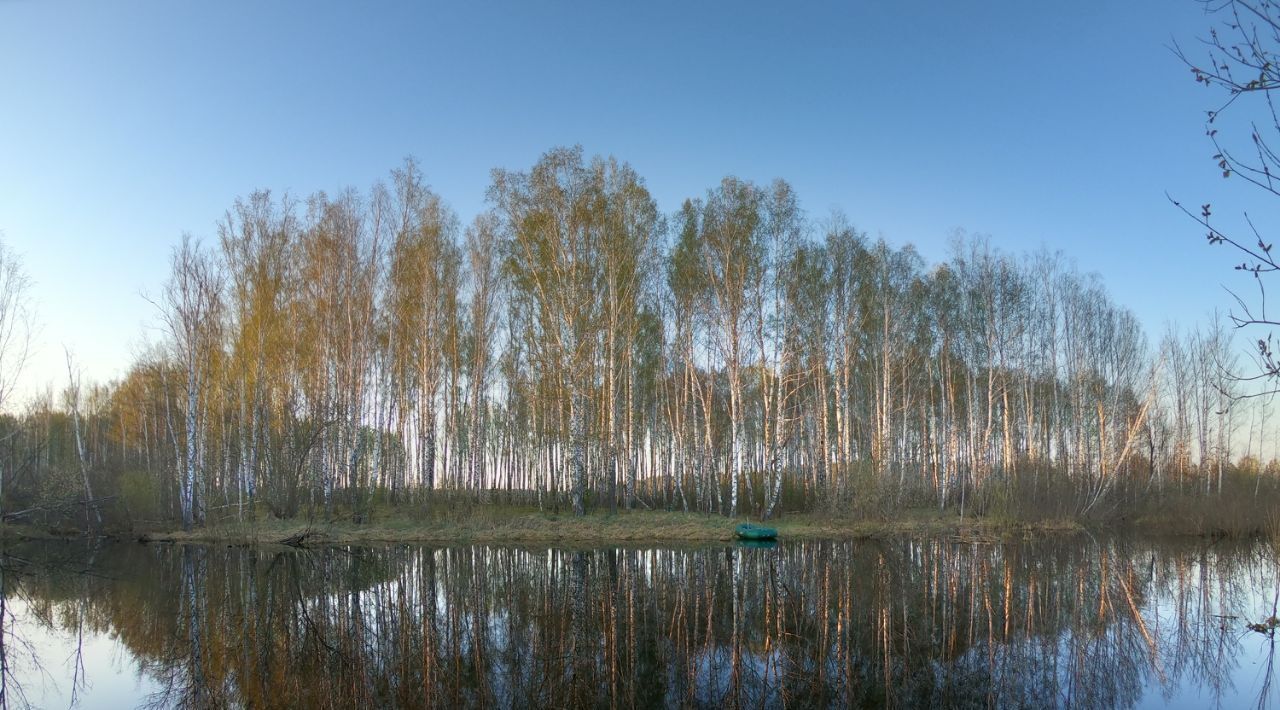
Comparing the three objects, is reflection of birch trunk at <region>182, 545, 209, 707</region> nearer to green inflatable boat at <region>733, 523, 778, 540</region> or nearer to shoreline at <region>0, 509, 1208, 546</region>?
shoreline at <region>0, 509, 1208, 546</region>

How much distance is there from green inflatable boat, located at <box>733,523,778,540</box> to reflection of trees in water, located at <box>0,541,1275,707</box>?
499 centimetres

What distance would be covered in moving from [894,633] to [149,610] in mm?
10723

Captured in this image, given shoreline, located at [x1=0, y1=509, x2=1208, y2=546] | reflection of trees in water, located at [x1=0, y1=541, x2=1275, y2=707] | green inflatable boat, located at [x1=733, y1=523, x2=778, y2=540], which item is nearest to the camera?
reflection of trees in water, located at [x1=0, y1=541, x2=1275, y2=707]

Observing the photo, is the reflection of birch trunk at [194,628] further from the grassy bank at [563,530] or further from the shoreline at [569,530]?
the shoreline at [569,530]

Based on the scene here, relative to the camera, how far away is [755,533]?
69.1 feet

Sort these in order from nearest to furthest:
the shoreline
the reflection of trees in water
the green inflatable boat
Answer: the reflection of trees in water < the green inflatable boat < the shoreline

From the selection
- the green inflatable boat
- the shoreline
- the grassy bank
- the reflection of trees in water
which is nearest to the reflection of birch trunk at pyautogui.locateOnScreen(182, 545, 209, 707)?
the reflection of trees in water

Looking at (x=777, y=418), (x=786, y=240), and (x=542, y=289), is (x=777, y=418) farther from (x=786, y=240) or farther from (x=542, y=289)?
(x=542, y=289)

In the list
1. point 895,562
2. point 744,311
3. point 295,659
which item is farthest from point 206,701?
point 744,311

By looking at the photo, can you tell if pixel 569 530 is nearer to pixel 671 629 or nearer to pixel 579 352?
pixel 579 352

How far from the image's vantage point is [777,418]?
81.7ft

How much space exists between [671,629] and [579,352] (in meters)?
16.5

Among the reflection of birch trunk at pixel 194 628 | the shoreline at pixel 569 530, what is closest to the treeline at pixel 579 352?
the shoreline at pixel 569 530

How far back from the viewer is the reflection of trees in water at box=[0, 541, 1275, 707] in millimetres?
6469
